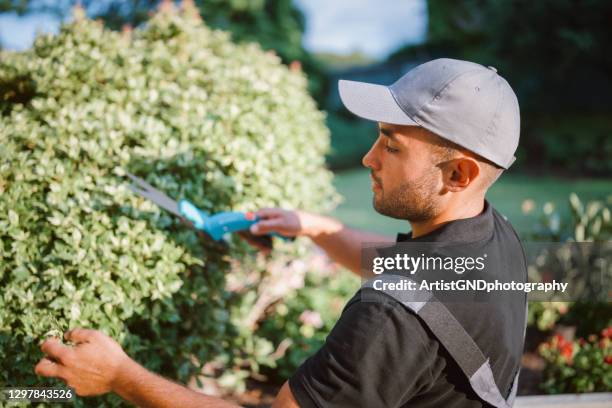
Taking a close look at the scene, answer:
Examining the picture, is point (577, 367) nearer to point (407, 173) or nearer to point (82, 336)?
point (407, 173)

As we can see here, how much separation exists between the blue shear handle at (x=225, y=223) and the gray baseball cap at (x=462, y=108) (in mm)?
967

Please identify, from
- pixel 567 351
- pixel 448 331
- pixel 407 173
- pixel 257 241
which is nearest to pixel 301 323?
pixel 257 241

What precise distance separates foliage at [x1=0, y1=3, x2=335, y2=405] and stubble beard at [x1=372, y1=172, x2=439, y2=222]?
1108mm

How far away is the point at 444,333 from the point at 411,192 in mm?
497

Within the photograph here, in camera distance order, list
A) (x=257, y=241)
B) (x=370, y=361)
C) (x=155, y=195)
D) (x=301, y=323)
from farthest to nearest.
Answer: (x=301, y=323)
(x=257, y=241)
(x=155, y=195)
(x=370, y=361)

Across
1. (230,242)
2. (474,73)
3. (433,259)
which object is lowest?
(230,242)

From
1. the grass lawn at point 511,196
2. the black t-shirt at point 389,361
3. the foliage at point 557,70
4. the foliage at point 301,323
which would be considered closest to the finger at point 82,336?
the black t-shirt at point 389,361

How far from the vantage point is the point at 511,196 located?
43.4ft

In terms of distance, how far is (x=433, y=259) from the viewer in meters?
1.65

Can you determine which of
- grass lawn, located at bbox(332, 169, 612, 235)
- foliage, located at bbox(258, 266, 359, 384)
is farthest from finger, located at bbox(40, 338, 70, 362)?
grass lawn, located at bbox(332, 169, 612, 235)

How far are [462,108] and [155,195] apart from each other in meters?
1.46

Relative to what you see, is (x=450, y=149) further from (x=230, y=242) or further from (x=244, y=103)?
(x=244, y=103)

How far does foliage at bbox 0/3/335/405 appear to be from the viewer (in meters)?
2.31

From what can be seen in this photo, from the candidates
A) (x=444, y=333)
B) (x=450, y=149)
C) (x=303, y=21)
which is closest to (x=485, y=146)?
(x=450, y=149)
